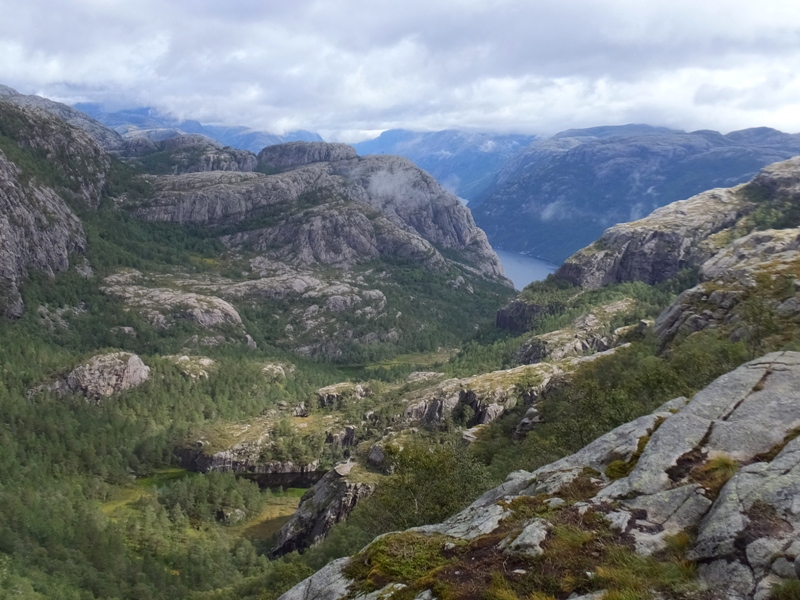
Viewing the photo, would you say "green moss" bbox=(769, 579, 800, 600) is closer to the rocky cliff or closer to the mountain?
the mountain

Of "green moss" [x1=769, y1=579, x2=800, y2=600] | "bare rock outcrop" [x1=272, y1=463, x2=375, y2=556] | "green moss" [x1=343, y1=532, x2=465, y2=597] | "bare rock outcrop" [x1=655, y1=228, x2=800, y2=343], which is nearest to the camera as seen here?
"green moss" [x1=769, y1=579, x2=800, y2=600]

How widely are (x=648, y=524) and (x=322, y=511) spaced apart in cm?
11798

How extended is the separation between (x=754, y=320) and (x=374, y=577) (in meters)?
62.7

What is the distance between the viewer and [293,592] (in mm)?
32844

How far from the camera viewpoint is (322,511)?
13100cm

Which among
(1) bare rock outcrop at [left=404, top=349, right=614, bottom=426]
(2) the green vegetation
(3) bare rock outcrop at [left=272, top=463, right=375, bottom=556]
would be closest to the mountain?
(2) the green vegetation

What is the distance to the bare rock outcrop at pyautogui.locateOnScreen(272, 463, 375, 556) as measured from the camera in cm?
12462

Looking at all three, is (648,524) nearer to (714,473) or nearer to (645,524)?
(645,524)

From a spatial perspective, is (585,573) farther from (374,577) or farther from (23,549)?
(23,549)

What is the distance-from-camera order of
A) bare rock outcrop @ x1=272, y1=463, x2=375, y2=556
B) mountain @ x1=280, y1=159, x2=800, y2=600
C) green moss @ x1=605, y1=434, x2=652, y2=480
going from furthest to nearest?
bare rock outcrop @ x1=272, y1=463, x2=375, y2=556 → green moss @ x1=605, y1=434, x2=652, y2=480 → mountain @ x1=280, y1=159, x2=800, y2=600

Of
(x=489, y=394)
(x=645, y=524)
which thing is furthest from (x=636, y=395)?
(x=489, y=394)

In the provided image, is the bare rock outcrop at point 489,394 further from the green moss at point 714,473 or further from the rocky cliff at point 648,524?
the green moss at point 714,473

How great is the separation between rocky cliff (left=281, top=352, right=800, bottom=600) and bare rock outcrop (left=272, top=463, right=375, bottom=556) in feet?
311

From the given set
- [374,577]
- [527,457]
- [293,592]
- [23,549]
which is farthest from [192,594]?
[374,577]
